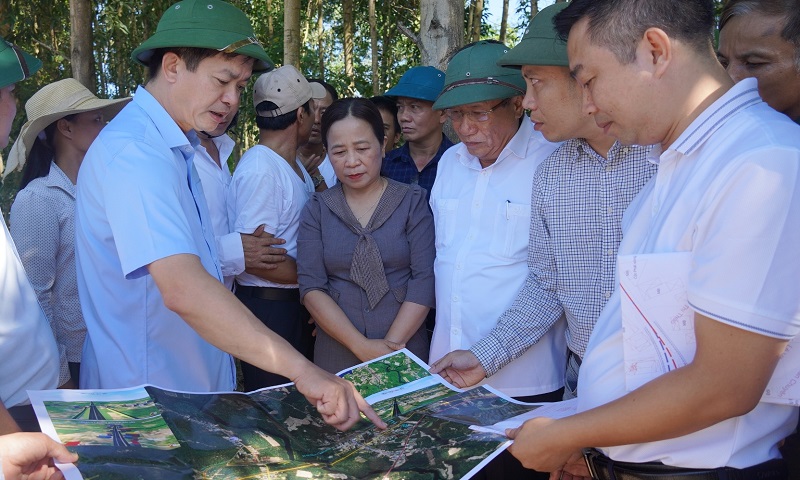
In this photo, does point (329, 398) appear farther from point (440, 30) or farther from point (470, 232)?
point (440, 30)

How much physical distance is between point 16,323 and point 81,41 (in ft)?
19.4

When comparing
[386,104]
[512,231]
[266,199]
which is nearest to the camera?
[512,231]

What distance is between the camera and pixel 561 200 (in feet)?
8.41

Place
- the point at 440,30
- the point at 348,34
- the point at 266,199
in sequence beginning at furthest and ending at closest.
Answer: the point at 348,34, the point at 440,30, the point at 266,199

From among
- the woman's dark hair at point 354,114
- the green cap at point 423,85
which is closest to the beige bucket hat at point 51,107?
the woman's dark hair at point 354,114

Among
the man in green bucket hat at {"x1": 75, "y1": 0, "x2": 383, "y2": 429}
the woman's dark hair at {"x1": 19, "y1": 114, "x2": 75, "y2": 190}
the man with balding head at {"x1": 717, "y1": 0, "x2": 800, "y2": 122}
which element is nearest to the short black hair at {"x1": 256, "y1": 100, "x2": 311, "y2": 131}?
the woman's dark hair at {"x1": 19, "y1": 114, "x2": 75, "y2": 190}

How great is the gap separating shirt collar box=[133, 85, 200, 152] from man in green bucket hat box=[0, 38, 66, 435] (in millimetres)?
326

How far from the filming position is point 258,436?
72.6 inches

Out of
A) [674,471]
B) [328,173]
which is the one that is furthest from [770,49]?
[328,173]

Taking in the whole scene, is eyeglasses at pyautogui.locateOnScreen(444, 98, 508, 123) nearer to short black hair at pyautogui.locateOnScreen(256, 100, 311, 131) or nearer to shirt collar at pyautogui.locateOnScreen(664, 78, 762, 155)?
short black hair at pyautogui.locateOnScreen(256, 100, 311, 131)

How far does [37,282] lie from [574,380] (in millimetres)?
2241

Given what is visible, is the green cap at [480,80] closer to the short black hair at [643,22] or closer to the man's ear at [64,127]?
the short black hair at [643,22]

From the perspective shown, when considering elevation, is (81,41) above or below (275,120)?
above

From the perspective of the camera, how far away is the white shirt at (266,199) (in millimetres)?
3574
